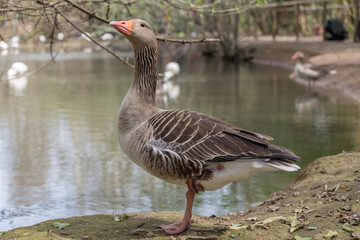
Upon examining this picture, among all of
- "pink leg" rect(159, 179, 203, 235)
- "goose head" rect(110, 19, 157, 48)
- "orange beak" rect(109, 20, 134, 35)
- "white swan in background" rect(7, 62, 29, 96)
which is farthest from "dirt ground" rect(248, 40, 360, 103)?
"orange beak" rect(109, 20, 134, 35)

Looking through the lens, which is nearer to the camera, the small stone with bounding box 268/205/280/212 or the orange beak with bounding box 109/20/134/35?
the orange beak with bounding box 109/20/134/35

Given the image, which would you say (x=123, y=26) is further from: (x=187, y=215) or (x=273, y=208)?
(x=273, y=208)

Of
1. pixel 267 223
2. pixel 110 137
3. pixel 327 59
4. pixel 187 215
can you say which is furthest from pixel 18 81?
pixel 267 223

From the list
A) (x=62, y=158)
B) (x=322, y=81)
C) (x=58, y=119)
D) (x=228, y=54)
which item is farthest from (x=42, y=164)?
(x=228, y=54)

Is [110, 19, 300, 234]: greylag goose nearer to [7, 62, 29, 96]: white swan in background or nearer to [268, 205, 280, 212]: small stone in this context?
[268, 205, 280, 212]: small stone

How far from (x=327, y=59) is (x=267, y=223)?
1930 cm

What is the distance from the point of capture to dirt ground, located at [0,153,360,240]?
191 inches

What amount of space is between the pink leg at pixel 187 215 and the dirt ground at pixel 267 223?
7 centimetres

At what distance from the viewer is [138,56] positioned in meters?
5.32

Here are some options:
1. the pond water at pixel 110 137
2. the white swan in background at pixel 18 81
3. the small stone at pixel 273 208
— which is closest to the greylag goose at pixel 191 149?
the small stone at pixel 273 208

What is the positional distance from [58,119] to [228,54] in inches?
811

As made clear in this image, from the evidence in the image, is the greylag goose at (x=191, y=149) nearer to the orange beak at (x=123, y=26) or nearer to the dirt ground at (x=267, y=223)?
the orange beak at (x=123, y=26)

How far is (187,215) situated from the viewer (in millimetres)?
4945

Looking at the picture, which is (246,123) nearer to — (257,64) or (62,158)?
(62,158)
